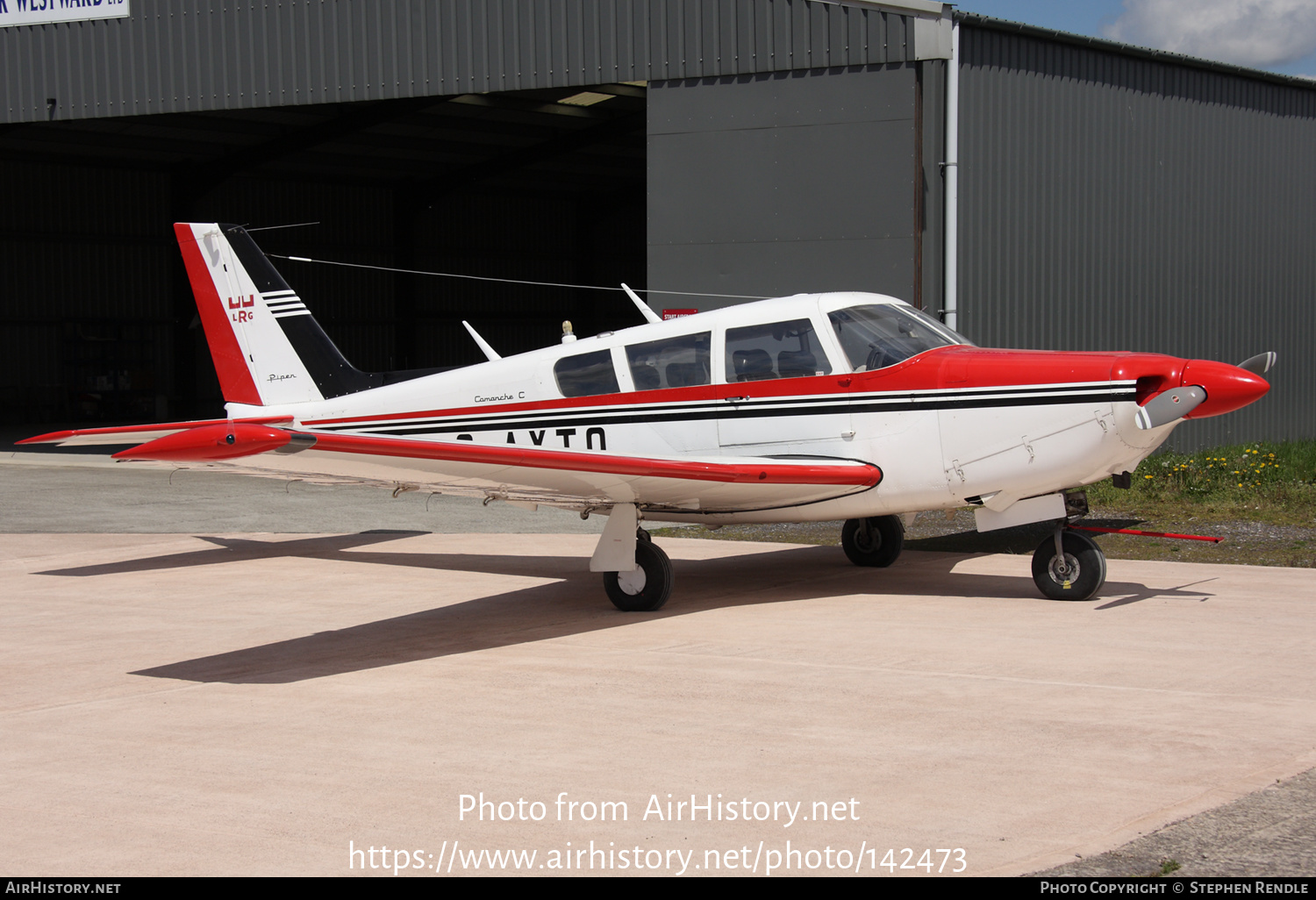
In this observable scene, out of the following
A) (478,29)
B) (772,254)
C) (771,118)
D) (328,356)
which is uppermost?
(478,29)

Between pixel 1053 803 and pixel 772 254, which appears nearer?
pixel 1053 803

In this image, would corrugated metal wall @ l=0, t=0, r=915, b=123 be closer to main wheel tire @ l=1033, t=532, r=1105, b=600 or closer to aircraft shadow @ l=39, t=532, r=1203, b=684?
aircraft shadow @ l=39, t=532, r=1203, b=684

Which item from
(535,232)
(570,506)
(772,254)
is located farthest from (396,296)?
(570,506)

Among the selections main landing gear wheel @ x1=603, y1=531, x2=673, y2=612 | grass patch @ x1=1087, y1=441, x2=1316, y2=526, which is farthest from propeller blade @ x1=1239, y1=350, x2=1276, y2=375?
grass patch @ x1=1087, y1=441, x2=1316, y2=526

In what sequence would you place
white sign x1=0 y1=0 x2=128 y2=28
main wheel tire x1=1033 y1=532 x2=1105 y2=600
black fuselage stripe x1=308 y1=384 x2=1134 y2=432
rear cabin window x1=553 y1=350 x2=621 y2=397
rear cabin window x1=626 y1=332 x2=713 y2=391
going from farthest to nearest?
1. white sign x1=0 y1=0 x2=128 y2=28
2. rear cabin window x1=553 y1=350 x2=621 y2=397
3. rear cabin window x1=626 y1=332 x2=713 y2=391
4. main wheel tire x1=1033 y1=532 x2=1105 y2=600
5. black fuselage stripe x1=308 y1=384 x2=1134 y2=432

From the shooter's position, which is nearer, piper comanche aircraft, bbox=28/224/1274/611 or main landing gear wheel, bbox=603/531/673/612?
piper comanche aircraft, bbox=28/224/1274/611

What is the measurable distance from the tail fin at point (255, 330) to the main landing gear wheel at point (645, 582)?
12.1 feet

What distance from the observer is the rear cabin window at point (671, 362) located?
30.4 ft

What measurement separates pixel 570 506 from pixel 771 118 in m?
7.85

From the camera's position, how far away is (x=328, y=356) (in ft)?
37.9

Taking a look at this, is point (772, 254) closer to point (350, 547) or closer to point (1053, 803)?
point (350, 547)

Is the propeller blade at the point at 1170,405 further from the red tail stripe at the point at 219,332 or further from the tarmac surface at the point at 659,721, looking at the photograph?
the red tail stripe at the point at 219,332

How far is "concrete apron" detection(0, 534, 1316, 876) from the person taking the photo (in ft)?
14.3

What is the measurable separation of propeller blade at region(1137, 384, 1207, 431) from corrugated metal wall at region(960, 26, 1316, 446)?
693cm
